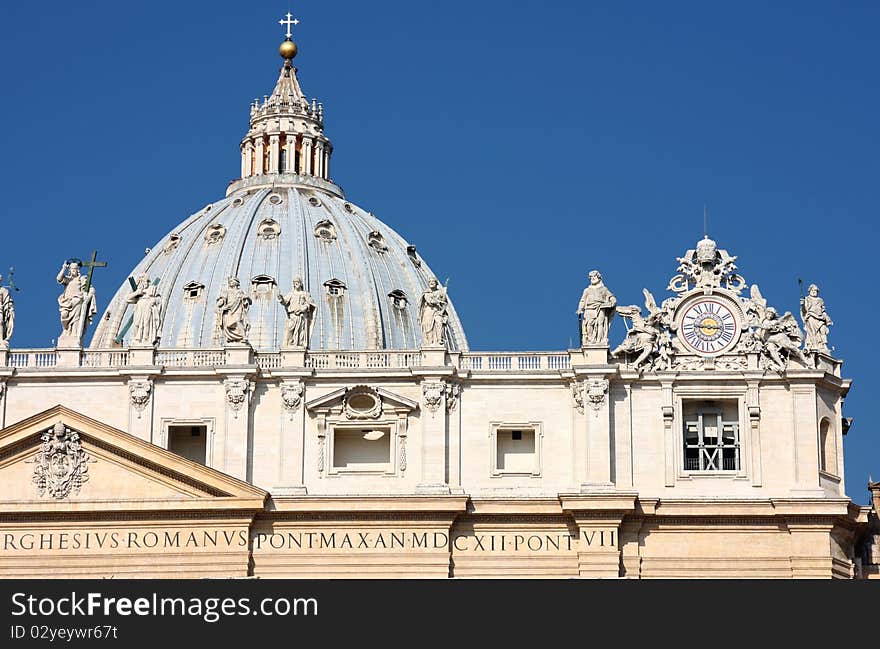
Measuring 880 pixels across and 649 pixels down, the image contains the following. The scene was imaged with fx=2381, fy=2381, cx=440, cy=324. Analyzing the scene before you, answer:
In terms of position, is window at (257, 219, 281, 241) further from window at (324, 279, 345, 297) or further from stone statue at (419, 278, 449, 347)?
stone statue at (419, 278, 449, 347)

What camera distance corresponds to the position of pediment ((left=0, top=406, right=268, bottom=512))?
8400cm

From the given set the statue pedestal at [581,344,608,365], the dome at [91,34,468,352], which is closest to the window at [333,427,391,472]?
the statue pedestal at [581,344,608,365]

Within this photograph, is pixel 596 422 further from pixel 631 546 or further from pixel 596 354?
pixel 631 546

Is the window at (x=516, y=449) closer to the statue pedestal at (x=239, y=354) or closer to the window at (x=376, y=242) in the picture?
the statue pedestal at (x=239, y=354)

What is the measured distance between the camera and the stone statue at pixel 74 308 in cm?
8806

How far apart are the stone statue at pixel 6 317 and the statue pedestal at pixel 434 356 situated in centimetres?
1545

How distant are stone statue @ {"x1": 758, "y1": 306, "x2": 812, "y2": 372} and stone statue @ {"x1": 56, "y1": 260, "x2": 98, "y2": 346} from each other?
2489 cm

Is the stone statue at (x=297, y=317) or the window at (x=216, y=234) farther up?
the window at (x=216, y=234)

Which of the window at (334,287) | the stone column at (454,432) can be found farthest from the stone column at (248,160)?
the stone column at (454,432)
